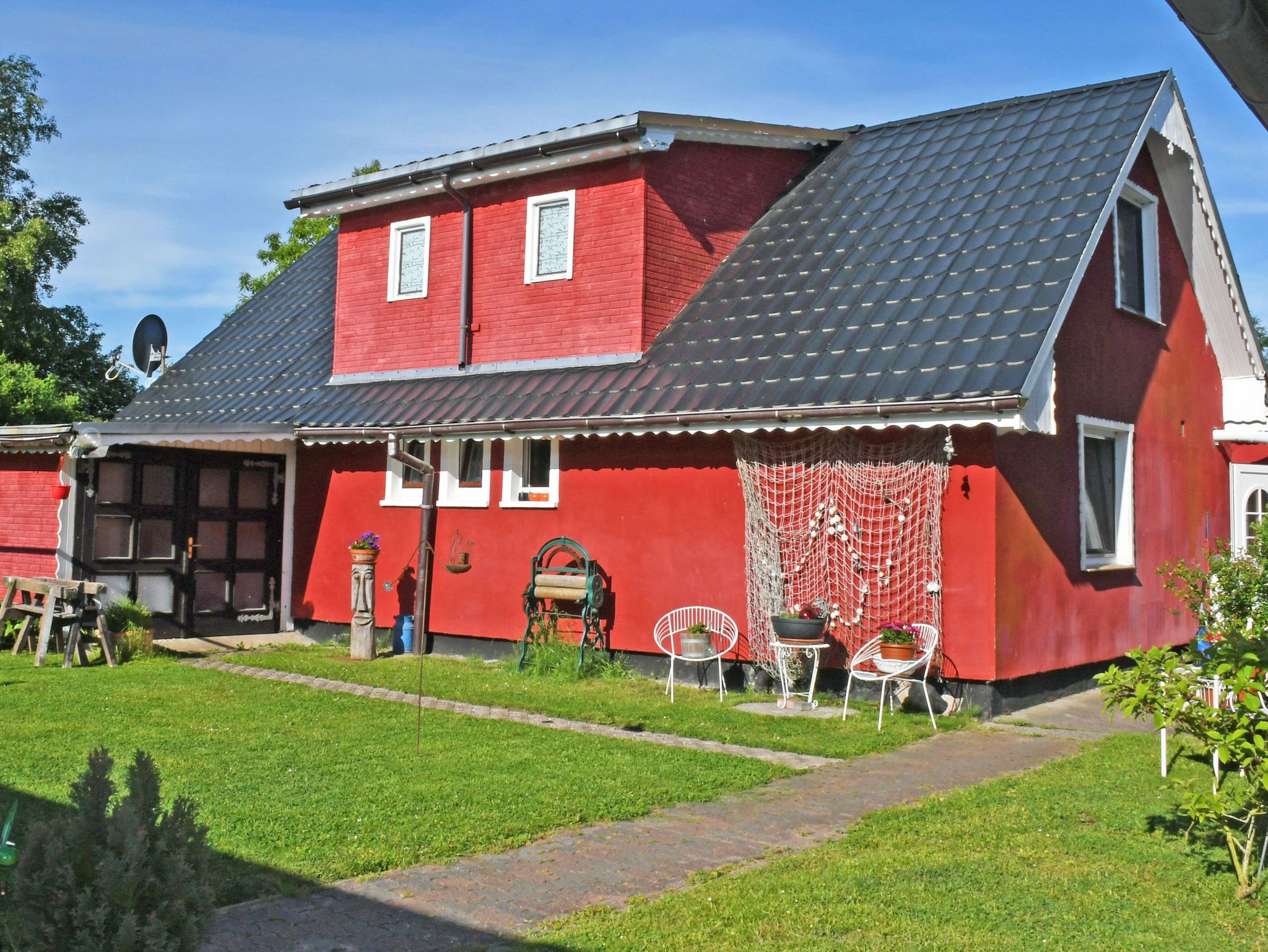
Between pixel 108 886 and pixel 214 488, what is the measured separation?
12.7 m

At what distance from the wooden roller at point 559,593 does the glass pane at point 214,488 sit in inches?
207

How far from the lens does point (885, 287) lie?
11.5 meters

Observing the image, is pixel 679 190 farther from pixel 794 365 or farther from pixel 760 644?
pixel 760 644

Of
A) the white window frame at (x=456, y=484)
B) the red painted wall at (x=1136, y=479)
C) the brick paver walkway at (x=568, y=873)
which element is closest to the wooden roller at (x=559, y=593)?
the white window frame at (x=456, y=484)

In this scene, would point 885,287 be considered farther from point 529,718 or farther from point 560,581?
point 529,718

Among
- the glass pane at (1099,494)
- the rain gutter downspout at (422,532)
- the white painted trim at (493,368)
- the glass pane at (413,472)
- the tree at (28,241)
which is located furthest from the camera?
the tree at (28,241)

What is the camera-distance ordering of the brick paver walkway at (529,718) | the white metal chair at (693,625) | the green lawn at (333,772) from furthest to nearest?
1. the white metal chair at (693,625)
2. the brick paver walkway at (529,718)
3. the green lawn at (333,772)

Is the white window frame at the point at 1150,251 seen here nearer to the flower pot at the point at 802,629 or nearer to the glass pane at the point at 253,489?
the flower pot at the point at 802,629

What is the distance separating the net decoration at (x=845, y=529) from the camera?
33.2 ft

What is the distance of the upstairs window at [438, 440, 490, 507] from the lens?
13.9 m

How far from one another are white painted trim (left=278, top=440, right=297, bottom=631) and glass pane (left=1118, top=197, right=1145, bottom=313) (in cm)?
1048

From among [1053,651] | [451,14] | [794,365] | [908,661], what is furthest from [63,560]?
[1053,651]

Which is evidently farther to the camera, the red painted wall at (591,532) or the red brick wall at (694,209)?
the red brick wall at (694,209)

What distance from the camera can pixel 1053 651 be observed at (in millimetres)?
10820
